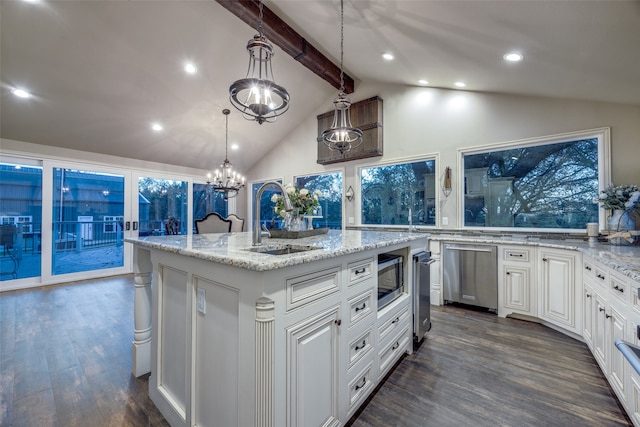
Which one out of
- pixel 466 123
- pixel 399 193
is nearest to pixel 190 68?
Result: pixel 399 193

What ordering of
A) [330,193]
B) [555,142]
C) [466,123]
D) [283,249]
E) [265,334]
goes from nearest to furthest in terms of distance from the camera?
[265,334], [283,249], [555,142], [466,123], [330,193]

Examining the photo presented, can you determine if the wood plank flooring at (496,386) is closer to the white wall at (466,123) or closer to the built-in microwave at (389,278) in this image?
the built-in microwave at (389,278)

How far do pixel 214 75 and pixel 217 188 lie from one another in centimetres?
183

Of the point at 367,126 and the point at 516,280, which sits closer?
the point at 516,280

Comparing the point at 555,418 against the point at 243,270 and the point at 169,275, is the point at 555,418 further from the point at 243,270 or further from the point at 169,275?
the point at 169,275

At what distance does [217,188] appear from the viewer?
15.8 feet

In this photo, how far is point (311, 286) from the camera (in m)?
1.29

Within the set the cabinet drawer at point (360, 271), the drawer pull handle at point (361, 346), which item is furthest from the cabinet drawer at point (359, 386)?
the cabinet drawer at point (360, 271)

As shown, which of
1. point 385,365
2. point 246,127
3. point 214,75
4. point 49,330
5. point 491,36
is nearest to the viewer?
point 385,365

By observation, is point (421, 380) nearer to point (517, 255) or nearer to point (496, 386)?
point (496, 386)

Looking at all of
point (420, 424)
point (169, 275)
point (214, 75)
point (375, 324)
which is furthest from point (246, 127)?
point (420, 424)

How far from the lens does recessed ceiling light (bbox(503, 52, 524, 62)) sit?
251cm

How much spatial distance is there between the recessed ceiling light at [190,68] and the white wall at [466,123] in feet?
7.91

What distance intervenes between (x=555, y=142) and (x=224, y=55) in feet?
15.3
